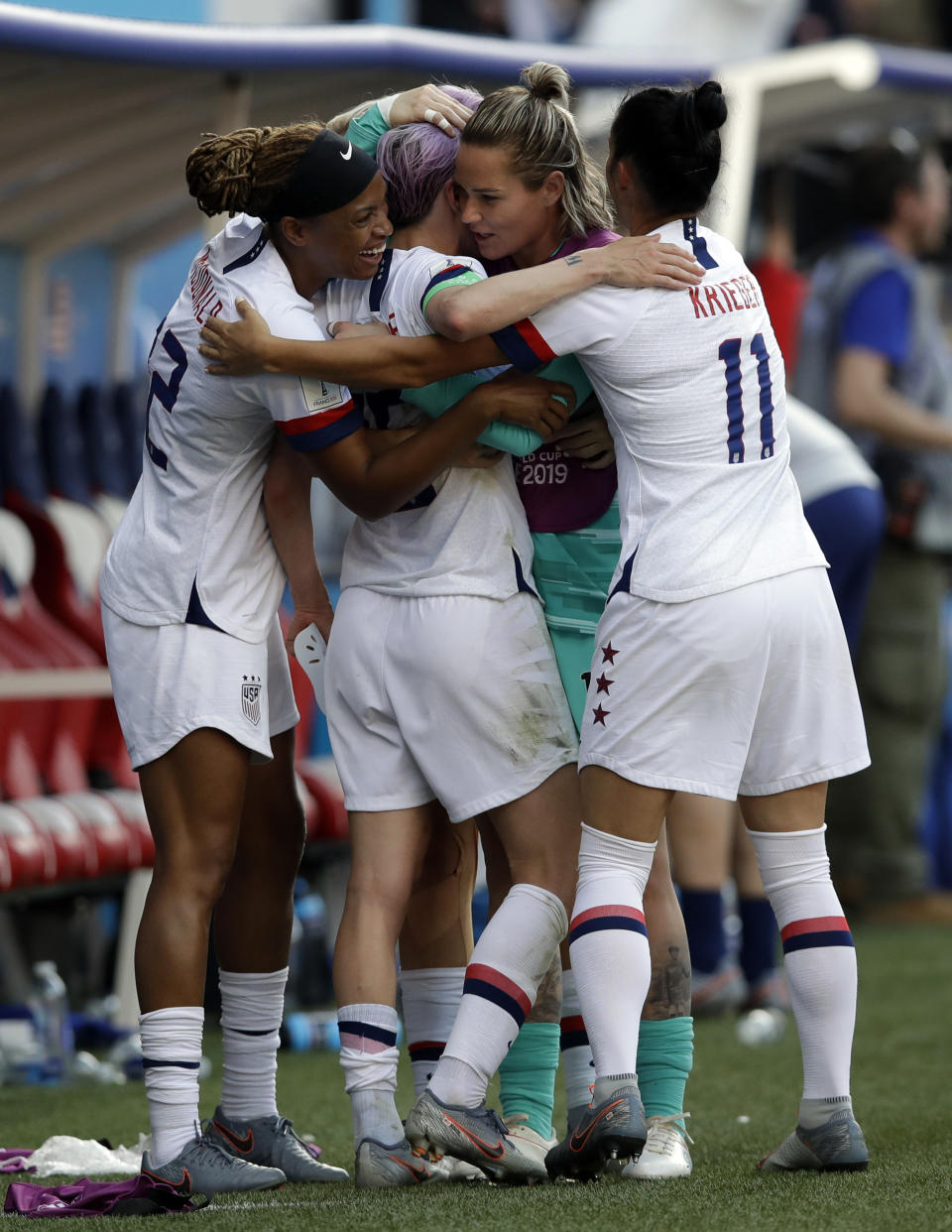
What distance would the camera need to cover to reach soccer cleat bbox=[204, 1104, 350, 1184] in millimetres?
3535

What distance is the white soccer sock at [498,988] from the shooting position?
3.23m

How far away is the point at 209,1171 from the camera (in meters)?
3.31

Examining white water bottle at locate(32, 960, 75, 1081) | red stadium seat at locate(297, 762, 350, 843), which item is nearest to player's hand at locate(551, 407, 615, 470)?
white water bottle at locate(32, 960, 75, 1081)

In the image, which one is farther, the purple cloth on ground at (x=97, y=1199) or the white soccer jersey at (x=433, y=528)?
the white soccer jersey at (x=433, y=528)

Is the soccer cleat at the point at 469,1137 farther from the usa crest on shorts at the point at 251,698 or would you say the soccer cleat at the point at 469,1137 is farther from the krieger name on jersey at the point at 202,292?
the krieger name on jersey at the point at 202,292

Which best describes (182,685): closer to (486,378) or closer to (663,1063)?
(486,378)

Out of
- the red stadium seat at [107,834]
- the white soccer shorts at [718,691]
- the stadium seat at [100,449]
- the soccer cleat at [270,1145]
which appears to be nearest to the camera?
the white soccer shorts at [718,691]

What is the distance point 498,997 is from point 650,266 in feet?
3.90

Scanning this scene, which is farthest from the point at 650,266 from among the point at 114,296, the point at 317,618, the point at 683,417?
the point at 114,296

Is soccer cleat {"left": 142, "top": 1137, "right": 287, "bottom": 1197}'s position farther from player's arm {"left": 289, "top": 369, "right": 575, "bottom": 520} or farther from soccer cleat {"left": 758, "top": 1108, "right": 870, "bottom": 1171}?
player's arm {"left": 289, "top": 369, "right": 575, "bottom": 520}

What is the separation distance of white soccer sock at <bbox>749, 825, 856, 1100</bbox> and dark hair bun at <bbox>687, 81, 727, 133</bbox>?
1.15 metres

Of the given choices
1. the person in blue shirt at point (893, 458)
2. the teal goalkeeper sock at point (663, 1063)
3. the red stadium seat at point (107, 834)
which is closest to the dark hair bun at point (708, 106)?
the teal goalkeeper sock at point (663, 1063)

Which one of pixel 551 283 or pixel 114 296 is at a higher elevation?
pixel 551 283

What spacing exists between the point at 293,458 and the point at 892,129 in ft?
17.4
